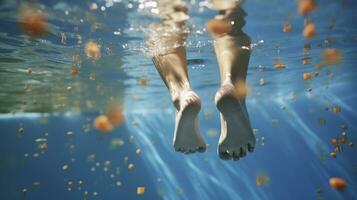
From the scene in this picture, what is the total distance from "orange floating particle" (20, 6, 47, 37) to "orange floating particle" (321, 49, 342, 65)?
15.0m

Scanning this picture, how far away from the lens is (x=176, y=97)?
6.96 m

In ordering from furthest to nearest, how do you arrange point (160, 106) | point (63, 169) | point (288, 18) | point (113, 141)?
point (160, 106), point (113, 141), point (63, 169), point (288, 18)

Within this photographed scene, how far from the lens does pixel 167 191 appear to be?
3231 centimetres

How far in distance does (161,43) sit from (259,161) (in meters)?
26.9

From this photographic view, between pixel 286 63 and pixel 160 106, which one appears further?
pixel 160 106

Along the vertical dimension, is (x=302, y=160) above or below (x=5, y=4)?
below

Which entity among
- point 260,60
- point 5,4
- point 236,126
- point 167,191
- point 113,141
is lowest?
point 167,191

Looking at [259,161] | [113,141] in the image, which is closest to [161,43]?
[113,141]

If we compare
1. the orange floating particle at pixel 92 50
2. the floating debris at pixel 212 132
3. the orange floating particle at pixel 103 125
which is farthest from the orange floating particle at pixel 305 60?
the floating debris at pixel 212 132

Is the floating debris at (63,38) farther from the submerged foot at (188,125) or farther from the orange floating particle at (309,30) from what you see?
the orange floating particle at (309,30)

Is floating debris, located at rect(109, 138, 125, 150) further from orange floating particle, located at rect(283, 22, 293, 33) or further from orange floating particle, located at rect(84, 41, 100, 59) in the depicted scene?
orange floating particle, located at rect(283, 22, 293, 33)

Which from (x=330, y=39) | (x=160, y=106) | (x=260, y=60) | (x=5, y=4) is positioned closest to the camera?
(x=5, y=4)

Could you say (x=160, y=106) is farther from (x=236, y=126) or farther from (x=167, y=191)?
(x=236, y=126)

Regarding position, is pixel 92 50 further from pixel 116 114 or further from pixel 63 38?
pixel 116 114
